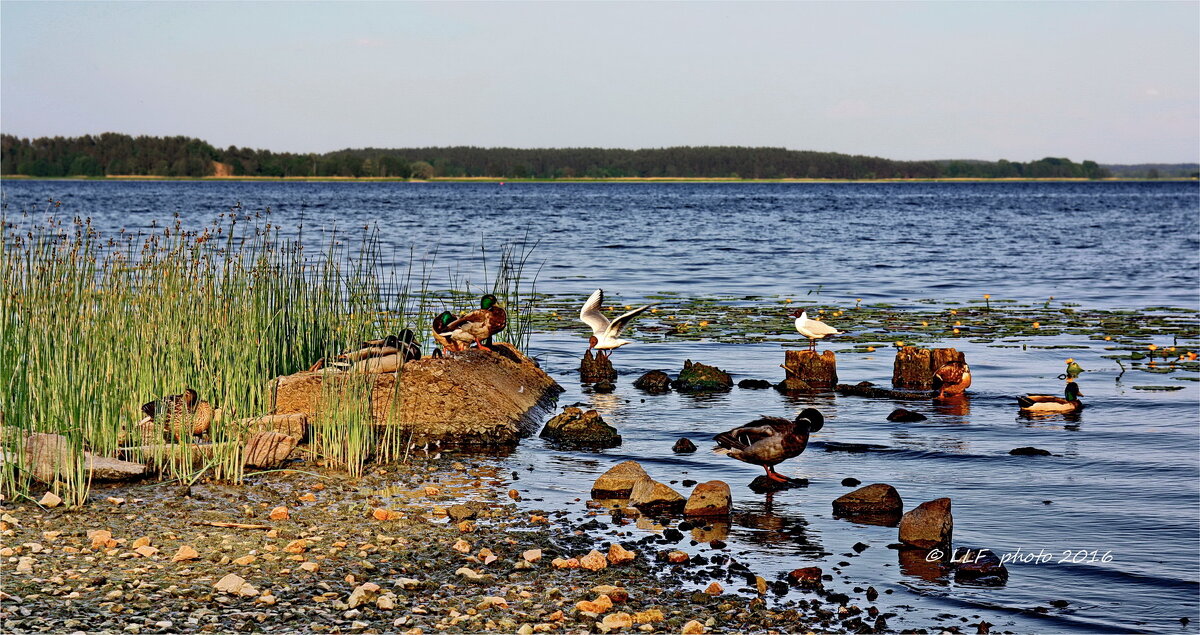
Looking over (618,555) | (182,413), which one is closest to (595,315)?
(182,413)

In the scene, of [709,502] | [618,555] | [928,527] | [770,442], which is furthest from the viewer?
[770,442]

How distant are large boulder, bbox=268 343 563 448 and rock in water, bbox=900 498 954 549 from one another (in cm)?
485

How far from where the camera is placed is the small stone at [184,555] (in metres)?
7.71

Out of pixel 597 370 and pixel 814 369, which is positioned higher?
pixel 814 369

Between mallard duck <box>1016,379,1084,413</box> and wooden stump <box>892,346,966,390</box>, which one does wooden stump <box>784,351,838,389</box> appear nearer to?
wooden stump <box>892,346,966,390</box>

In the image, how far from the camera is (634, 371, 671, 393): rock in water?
16.2m

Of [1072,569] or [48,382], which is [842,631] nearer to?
[1072,569]

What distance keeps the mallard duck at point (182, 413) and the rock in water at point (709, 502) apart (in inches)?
171

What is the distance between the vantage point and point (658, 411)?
1478cm

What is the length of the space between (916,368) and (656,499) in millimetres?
7892

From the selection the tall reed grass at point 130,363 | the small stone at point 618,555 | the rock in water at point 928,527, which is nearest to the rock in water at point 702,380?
the tall reed grass at point 130,363

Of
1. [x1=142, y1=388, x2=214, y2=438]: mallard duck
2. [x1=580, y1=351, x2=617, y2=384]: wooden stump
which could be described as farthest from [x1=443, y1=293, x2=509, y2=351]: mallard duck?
[x1=142, y1=388, x2=214, y2=438]: mallard duck

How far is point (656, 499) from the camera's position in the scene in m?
9.73

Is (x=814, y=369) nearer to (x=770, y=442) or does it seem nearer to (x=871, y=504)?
(x=770, y=442)
